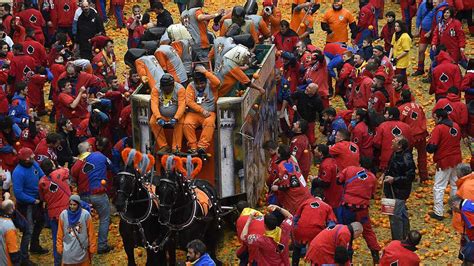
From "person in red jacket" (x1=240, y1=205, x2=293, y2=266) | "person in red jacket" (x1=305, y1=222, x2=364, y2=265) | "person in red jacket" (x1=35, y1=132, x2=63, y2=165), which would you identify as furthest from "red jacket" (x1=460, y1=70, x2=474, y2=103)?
"person in red jacket" (x1=35, y1=132, x2=63, y2=165)

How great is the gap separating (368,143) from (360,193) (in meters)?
2.37

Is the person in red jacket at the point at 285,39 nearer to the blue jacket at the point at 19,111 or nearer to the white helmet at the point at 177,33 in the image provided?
the white helmet at the point at 177,33

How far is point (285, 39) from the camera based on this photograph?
21.6 metres

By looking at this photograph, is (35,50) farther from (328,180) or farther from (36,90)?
(328,180)

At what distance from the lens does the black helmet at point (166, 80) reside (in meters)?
16.1

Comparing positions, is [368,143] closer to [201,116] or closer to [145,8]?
[201,116]

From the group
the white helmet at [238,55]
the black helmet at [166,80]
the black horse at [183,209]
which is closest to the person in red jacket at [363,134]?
the white helmet at [238,55]

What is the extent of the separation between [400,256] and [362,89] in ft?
18.9

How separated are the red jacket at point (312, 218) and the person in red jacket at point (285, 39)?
23.3ft

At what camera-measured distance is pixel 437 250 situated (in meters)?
16.4

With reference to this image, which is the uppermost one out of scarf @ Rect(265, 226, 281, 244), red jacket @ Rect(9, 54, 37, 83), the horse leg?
red jacket @ Rect(9, 54, 37, 83)

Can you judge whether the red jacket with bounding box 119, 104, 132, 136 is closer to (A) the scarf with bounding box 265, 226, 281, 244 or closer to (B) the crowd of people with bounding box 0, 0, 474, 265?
(B) the crowd of people with bounding box 0, 0, 474, 265

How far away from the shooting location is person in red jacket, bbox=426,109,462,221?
55.9ft

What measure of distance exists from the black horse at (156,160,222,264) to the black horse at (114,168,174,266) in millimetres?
188
